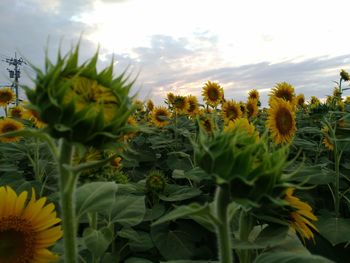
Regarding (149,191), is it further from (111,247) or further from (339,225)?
(339,225)

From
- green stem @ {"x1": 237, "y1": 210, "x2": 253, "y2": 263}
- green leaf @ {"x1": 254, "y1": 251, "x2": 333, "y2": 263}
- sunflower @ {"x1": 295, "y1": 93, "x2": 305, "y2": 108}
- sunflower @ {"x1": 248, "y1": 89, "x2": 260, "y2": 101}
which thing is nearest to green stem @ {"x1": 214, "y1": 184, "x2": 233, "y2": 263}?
green leaf @ {"x1": 254, "y1": 251, "x2": 333, "y2": 263}

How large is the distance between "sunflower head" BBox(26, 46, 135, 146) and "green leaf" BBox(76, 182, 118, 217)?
337 millimetres

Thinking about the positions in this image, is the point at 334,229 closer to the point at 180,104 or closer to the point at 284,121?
the point at 284,121

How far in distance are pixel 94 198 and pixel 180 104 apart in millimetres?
5734

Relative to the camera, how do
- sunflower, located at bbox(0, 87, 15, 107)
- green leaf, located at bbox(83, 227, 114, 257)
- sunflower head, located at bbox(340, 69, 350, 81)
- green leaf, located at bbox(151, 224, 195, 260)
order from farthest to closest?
sunflower head, located at bbox(340, 69, 350, 81)
sunflower, located at bbox(0, 87, 15, 107)
green leaf, located at bbox(151, 224, 195, 260)
green leaf, located at bbox(83, 227, 114, 257)

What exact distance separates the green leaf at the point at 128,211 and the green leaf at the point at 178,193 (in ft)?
2.02

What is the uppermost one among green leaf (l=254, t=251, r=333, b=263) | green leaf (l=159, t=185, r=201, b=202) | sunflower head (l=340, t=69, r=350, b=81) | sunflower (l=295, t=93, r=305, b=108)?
sunflower head (l=340, t=69, r=350, b=81)

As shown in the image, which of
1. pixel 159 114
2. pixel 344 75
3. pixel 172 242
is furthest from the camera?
pixel 344 75

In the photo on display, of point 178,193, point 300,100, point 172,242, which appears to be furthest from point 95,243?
point 300,100

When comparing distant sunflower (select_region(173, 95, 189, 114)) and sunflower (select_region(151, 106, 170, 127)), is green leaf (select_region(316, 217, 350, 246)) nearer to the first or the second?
distant sunflower (select_region(173, 95, 189, 114))

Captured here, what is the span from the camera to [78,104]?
1.08 metres

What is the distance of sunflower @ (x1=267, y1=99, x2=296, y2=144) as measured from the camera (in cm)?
424

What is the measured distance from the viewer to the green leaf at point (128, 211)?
1867 mm

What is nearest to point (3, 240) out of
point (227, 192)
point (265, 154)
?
→ point (227, 192)
